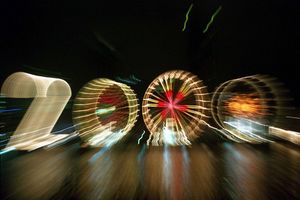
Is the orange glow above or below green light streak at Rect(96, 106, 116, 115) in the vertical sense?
above

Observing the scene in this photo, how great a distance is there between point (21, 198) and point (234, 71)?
11.6 m

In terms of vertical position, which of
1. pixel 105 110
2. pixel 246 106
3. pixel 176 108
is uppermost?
pixel 246 106

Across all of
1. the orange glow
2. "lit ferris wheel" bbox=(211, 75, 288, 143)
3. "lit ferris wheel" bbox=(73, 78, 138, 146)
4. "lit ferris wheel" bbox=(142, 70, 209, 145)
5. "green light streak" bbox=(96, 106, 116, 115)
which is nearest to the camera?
"lit ferris wheel" bbox=(73, 78, 138, 146)

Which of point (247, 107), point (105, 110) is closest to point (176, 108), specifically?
point (105, 110)

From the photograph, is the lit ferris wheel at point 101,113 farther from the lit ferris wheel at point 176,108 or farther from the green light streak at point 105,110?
the lit ferris wheel at point 176,108

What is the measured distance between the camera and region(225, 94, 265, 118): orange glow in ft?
37.9

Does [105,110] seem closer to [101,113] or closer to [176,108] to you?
[101,113]

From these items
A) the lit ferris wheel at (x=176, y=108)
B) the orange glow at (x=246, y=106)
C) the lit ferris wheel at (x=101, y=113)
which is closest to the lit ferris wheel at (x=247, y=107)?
the orange glow at (x=246, y=106)

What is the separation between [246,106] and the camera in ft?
39.7

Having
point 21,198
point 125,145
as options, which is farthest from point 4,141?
point 21,198

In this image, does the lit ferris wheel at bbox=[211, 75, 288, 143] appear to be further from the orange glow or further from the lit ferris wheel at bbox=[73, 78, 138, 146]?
the lit ferris wheel at bbox=[73, 78, 138, 146]

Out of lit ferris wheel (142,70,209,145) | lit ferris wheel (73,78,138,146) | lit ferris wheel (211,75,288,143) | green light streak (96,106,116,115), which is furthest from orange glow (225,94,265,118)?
green light streak (96,106,116,115)

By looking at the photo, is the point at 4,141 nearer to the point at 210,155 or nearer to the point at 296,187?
the point at 210,155

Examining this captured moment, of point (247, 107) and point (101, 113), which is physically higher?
point (247, 107)
